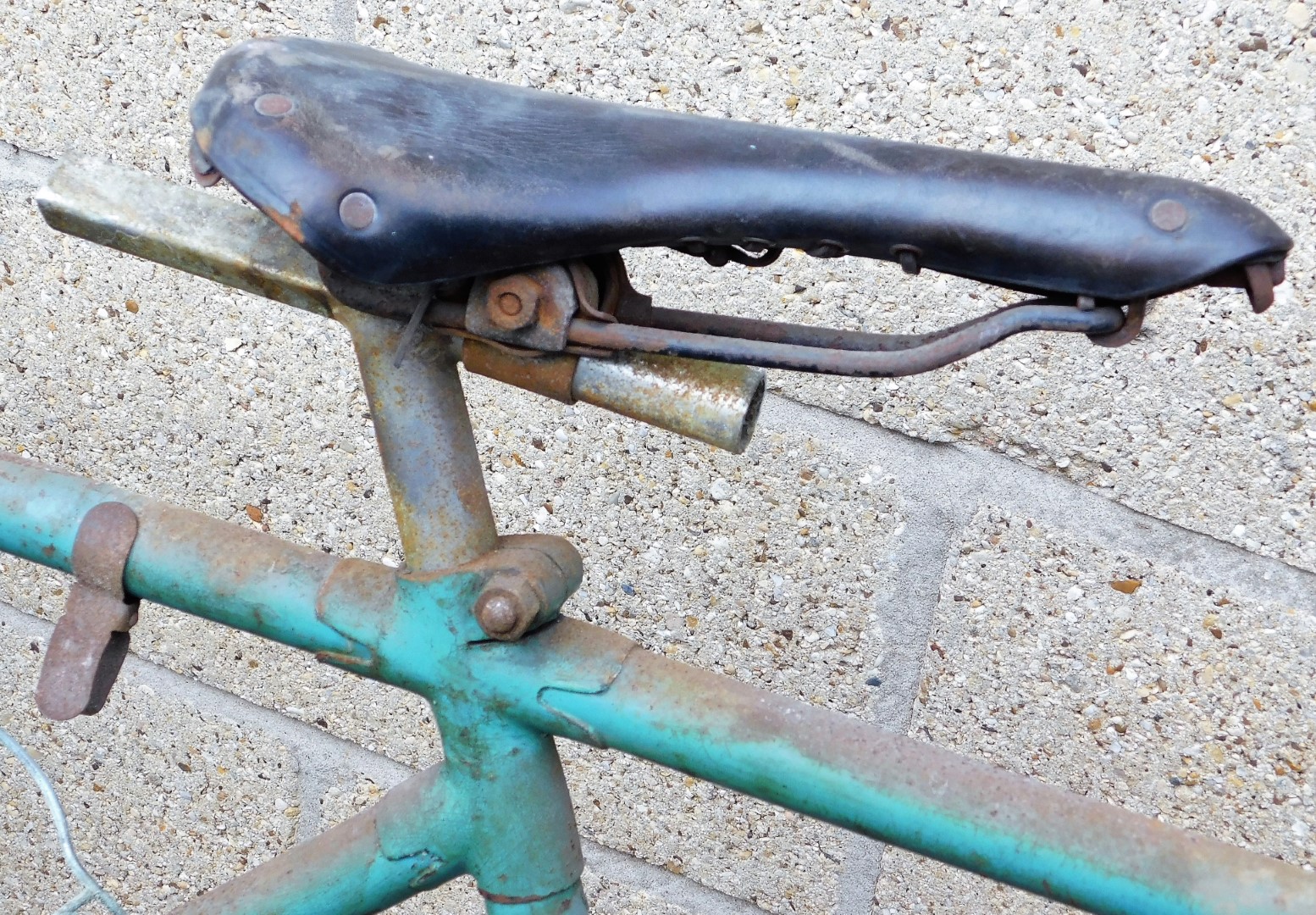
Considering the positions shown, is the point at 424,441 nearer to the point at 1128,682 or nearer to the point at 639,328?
the point at 639,328

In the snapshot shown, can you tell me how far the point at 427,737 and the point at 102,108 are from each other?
573 millimetres

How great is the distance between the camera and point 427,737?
1.04m

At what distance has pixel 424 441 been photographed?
52cm

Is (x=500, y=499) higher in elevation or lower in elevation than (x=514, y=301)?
lower

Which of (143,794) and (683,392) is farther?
(143,794)

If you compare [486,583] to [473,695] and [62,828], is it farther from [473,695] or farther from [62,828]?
[62,828]

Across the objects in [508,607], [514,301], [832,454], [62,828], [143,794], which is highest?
[514,301]

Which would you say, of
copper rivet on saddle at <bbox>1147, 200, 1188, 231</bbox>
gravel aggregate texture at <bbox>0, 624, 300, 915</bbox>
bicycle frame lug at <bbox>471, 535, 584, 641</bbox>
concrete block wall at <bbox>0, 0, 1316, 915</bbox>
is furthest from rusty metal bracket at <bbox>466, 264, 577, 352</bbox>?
gravel aggregate texture at <bbox>0, 624, 300, 915</bbox>

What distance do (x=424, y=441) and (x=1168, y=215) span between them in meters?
0.31

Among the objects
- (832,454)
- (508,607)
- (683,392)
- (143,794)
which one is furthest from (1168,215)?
(143,794)

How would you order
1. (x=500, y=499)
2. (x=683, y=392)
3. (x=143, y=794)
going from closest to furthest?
1. (x=683, y=392)
2. (x=500, y=499)
3. (x=143, y=794)

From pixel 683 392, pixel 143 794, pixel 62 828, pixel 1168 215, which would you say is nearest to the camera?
pixel 1168 215

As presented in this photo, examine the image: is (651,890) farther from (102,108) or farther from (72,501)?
(102,108)

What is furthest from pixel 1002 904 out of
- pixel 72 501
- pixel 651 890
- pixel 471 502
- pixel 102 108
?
pixel 102 108
